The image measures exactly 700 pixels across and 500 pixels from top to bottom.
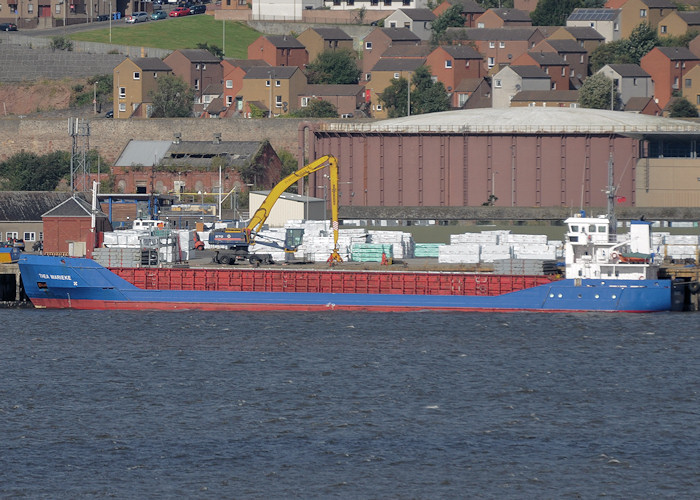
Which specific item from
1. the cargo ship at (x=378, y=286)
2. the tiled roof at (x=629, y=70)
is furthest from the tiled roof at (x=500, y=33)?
the cargo ship at (x=378, y=286)

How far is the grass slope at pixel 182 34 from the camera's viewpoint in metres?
151

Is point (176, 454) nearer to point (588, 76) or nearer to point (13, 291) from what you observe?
point (13, 291)

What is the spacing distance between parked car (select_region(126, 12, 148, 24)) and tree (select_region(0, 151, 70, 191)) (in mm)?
47766

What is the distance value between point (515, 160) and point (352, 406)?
56.0 metres

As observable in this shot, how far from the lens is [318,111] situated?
404 feet

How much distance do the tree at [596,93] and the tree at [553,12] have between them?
3045 cm

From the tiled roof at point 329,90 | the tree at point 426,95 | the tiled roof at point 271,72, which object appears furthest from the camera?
the tiled roof at point 271,72

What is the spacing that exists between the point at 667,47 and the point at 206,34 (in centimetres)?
5674

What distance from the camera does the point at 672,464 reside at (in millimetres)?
37438

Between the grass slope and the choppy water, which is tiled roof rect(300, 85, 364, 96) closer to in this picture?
the grass slope

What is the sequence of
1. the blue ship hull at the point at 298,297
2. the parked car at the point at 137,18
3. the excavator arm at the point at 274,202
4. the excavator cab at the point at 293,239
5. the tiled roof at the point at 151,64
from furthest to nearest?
the parked car at the point at 137,18, the tiled roof at the point at 151,64, the excavator cab at the point at 293,239, the excavator arm at the point at 274,202, the blue ship hull at the point at 298,297

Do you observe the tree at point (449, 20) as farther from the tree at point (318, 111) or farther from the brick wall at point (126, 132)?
the brick wall at point (126, 132)

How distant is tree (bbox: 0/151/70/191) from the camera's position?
375ft

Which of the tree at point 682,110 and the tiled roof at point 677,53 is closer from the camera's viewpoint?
the tree at point 682,110
